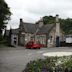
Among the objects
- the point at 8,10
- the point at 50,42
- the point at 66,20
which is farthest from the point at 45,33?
the point at 66,20

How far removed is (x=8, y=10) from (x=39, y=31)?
420 inches

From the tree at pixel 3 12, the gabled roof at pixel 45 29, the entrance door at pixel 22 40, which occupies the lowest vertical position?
the entrance door at pixel 22 40

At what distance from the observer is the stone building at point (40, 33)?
201ft

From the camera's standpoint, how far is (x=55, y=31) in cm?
6191

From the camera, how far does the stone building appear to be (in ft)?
201

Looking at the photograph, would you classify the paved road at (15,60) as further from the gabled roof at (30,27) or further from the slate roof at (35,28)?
the gabled roof at (30,27)

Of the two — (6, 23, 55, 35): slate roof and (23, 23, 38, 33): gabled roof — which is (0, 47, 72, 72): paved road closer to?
(6, 23, 55, 35): slate roof

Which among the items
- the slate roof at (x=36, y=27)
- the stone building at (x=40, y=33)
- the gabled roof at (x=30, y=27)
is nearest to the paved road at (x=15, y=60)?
the stone building at (x=40, y=33)

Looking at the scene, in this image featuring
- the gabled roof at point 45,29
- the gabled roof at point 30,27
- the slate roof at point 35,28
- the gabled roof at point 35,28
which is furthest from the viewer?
the gabled roof at point 30,27

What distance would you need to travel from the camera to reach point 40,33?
2480 inches

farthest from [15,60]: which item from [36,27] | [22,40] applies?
[36,27]

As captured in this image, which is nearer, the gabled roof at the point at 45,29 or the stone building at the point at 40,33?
the gabled roof at the point at 45,29

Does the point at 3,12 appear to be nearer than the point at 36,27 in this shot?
Yes

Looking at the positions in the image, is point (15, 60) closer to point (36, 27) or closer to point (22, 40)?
point (22, 40)
